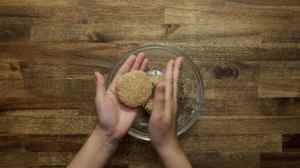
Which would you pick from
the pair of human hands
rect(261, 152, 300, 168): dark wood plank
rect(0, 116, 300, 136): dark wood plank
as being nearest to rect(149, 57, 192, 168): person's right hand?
the pair of human hands

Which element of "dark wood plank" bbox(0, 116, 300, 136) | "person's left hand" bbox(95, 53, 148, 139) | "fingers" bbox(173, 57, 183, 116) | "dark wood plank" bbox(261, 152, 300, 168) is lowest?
"dark wood plank" bbox(261, 152, 300, 168)

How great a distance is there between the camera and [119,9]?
99 centimetres

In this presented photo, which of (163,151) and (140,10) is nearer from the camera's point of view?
(163,151)

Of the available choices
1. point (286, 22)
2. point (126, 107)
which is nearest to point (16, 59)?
point (126, 107)

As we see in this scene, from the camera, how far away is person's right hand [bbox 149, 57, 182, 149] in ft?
2.74

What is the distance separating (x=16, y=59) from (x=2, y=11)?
0.15m

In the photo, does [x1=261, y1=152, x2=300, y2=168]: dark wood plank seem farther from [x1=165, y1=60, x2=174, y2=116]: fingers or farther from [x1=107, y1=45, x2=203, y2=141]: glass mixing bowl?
[x1=165, y1=60, x2=174, y2=116]: fingers

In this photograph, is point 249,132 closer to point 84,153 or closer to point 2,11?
point 84,153

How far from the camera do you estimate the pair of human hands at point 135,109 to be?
840 millimetres

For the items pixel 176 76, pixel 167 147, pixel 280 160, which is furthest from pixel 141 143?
pixel 280 160

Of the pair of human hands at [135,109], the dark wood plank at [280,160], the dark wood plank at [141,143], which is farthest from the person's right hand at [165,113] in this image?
the dark wood plank at [280,160]

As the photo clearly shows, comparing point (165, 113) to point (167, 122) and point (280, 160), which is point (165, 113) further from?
point (280, 160)

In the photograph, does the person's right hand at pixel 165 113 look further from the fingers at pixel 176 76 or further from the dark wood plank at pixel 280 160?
the dark wood plank at pixel 280 160

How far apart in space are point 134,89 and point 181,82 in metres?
0.17
